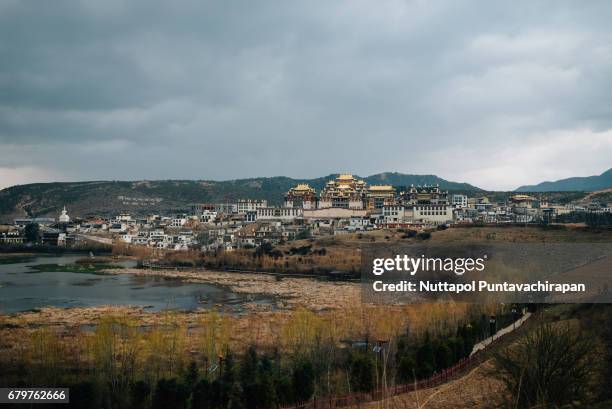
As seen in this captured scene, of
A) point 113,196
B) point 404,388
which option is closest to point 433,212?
point 404,388

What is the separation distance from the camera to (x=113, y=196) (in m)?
90.8

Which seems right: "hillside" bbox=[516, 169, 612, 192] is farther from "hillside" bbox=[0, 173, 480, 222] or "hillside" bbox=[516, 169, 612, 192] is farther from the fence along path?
the fence along path

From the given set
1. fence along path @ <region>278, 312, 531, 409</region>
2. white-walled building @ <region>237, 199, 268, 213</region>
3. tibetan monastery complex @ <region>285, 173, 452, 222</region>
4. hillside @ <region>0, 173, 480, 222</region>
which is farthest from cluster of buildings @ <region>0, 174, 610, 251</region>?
fence along path @ <region>278, 312, 531, 409</region>

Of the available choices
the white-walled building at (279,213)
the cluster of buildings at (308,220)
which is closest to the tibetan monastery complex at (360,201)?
the cluster of buildings at (308,220)

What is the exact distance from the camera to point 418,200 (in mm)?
52656

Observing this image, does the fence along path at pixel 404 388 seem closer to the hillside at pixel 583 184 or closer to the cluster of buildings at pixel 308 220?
the cluster of buildings at pixel 308 220

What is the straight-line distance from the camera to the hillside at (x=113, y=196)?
84.7 m

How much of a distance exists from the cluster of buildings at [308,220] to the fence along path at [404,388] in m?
30.7

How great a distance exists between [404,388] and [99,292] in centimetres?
1944

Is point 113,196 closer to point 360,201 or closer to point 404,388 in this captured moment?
→ point 360,201

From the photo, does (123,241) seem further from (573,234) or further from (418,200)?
(573,234)

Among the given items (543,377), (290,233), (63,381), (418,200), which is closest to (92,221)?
(290,233)

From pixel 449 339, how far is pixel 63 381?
7.51 m

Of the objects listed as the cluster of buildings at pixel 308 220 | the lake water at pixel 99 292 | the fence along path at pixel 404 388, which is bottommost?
the lake water at pixel 99 292
